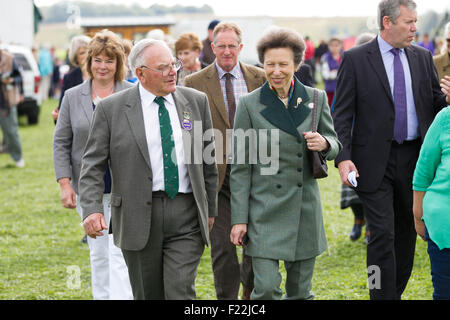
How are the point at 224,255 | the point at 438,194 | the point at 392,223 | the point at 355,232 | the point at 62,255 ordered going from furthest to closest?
the point at 355,232 < the point at 62,255 < the point at 224,255 < the point at 392,223 < the point at 438,194

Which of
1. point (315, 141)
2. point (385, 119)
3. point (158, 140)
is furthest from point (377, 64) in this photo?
point (158, 140)

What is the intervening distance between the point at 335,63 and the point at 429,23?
2196 centimetres

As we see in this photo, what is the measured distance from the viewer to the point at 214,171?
4.96 m

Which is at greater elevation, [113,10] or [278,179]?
[113,10]

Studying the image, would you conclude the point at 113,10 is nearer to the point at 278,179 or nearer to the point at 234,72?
the point at 234,72

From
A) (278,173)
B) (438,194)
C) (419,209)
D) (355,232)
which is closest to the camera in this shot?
(438,194)

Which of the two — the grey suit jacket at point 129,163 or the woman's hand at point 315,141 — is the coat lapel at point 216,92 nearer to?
the grey suit jacket at point 129,163

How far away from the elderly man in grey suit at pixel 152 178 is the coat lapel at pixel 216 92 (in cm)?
132

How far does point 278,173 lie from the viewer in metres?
4.79

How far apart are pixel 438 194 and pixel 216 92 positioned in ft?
7.85

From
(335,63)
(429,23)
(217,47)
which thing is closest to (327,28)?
(429,23)

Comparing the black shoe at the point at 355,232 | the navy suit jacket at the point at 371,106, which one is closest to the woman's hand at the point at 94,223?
the navy suit jacket at the point at 371,106

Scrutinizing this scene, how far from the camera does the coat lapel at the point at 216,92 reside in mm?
6148
